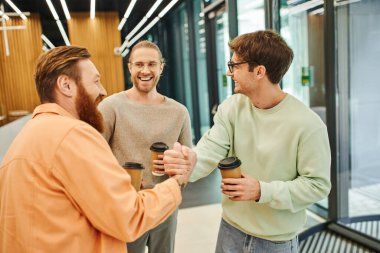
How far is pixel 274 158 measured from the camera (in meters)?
1.39

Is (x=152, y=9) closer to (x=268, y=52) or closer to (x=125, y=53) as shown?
(x=125, y=53)

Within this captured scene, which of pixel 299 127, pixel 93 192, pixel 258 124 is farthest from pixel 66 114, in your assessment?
pixel 299 127

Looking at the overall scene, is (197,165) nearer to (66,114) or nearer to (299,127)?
(299,127)

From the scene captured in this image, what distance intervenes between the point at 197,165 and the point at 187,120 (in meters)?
0.68

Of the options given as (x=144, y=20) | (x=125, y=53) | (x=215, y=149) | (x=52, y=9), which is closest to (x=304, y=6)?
(x=144, y=20)

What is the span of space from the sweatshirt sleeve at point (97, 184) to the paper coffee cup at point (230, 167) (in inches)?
12.9

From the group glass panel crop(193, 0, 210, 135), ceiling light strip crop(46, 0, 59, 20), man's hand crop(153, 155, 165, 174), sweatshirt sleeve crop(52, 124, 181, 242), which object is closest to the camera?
sweatshirt sleeve crop(52, 124, 181, 242)

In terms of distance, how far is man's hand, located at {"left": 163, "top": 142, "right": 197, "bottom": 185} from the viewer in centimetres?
139

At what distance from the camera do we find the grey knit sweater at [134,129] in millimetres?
2025

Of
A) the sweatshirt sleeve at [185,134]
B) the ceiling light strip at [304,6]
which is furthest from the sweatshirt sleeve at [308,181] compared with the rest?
the ceiling light strip at [304,6]

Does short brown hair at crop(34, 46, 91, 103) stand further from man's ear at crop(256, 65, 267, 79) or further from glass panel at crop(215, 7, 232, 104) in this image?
glass panel at crop(215, 7, 232, 104)

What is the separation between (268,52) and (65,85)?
2.67 feet

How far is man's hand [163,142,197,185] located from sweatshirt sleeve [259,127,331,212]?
0.31 metres

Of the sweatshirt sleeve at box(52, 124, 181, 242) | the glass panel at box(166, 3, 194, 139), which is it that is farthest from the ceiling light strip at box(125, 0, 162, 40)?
the sweatshirt sleeve at box(52, 124, 181, 242)
